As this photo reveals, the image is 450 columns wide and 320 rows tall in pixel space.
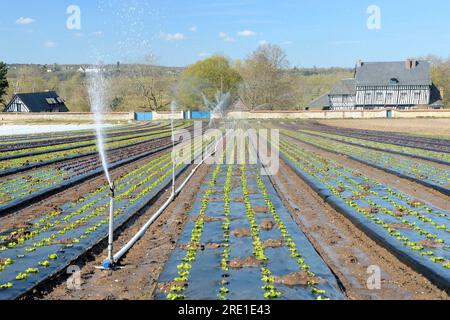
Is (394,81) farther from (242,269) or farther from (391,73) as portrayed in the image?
(242,269)

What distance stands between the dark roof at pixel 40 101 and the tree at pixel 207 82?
27.8 m

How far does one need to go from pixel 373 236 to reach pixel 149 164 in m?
15.0

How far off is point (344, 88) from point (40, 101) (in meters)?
63.5

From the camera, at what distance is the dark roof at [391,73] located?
9496 cm

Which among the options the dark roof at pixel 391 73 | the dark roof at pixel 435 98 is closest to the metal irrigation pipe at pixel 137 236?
the dark roof at pixel 391 73

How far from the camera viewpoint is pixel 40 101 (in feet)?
319

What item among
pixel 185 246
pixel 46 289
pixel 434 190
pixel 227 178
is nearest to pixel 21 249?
pixel 46 289

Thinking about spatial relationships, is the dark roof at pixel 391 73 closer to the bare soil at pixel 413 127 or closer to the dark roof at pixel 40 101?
the bare soil at pixel 413 127

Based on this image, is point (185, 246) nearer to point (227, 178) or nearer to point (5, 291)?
point (5, 291)

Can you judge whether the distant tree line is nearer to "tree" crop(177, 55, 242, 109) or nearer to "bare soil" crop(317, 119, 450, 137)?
"tree" crop(177, 55, 242, 109)

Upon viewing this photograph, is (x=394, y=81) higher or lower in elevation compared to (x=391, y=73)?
lower

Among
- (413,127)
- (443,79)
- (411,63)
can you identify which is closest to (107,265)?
(413,127)

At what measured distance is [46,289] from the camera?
287 inches

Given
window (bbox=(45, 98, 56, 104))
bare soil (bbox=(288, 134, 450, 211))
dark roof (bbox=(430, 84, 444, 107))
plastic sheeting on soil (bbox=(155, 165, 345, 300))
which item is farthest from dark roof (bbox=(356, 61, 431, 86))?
plastic sheeting on soil (bbox=(155, 165, 345, 300))
